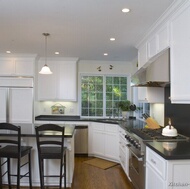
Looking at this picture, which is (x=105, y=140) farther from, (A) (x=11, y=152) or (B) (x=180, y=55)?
(B) (x=180, y=55)

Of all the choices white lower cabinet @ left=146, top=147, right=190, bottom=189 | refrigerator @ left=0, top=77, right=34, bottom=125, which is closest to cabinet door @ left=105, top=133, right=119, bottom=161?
refrigerator @ left=0, top=77, right=34, bottom=125

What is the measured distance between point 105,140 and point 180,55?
9.88 feet

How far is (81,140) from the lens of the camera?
5.11 metres

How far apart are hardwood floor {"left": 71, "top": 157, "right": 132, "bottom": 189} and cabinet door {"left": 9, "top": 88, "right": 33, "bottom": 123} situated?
5.82ft

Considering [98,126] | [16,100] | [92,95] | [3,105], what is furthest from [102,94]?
[3,105]

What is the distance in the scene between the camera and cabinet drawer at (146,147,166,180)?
1.95 m

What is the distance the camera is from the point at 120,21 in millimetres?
2889

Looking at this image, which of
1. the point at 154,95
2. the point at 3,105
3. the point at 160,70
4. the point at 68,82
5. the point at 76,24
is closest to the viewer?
the point at 160,70

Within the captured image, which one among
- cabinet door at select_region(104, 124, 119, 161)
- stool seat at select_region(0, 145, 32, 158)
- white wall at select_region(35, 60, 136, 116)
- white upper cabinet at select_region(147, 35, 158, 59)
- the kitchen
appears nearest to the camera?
the kitchen

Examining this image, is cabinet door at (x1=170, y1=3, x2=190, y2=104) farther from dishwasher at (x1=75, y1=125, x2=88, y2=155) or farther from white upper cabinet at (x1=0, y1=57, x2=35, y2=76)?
white upper cabinet at (x1=0, y1=57, x2=35, y2=76)

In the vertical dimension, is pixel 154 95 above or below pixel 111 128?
above

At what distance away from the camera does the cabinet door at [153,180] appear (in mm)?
2010

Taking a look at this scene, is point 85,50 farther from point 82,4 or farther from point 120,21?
point 82,4

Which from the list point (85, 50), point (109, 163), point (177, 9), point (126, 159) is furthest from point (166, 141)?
point (85, 50)
